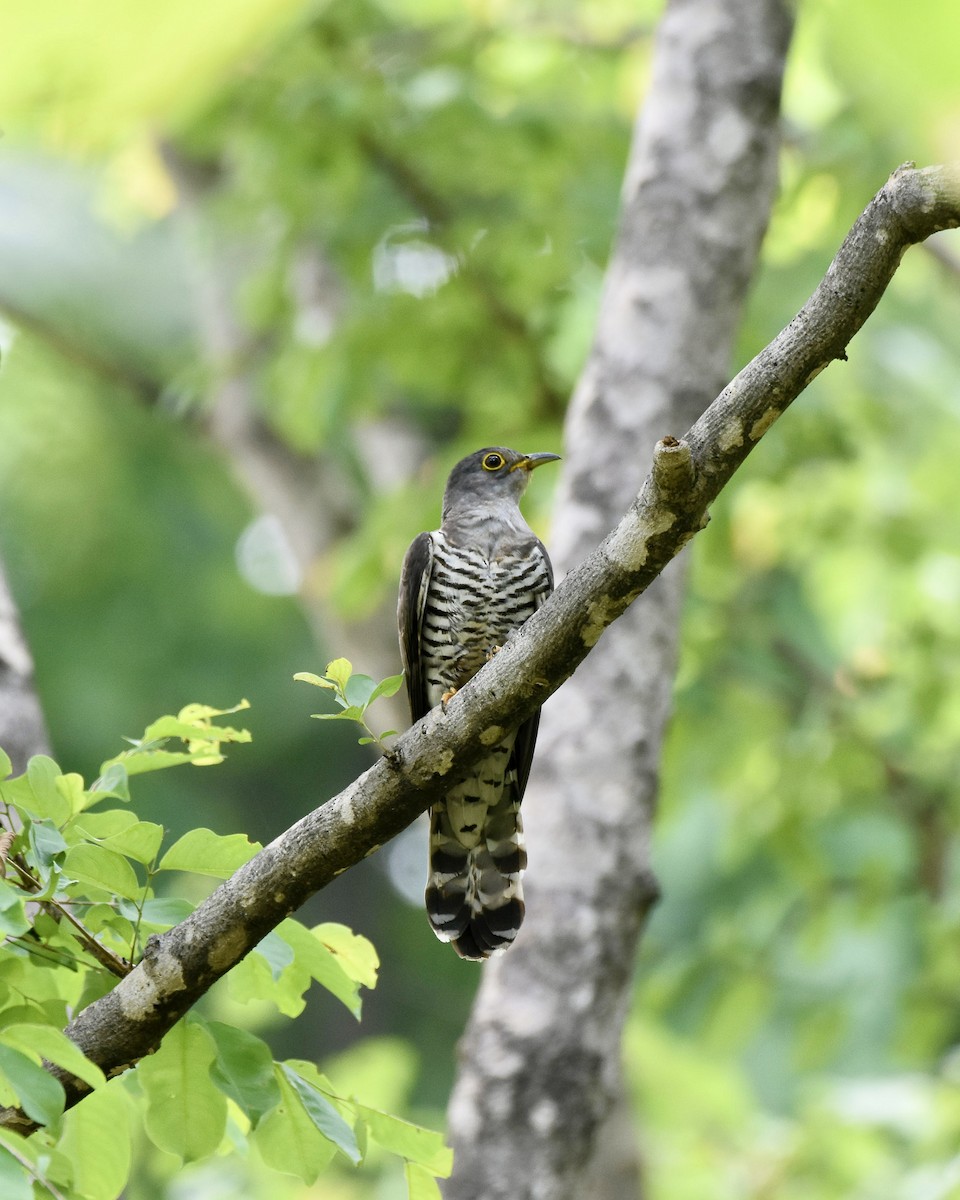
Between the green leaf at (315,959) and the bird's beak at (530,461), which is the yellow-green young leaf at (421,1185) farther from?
the bird's beak at (530,461)

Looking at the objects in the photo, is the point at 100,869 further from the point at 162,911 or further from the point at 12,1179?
the point at 12,1179

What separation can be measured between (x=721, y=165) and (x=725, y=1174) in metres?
4.34

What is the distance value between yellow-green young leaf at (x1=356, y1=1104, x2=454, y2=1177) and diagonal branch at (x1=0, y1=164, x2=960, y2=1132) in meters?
0.36

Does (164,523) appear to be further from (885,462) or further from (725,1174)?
(725,1174)

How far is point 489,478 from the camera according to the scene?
4242mm

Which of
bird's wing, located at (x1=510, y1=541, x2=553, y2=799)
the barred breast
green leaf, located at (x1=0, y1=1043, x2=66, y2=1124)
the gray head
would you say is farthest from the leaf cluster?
the gray head

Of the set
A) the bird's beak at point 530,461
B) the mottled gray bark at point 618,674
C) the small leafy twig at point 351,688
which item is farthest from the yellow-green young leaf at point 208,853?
the bird's beak at point 530,461

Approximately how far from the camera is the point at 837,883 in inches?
230

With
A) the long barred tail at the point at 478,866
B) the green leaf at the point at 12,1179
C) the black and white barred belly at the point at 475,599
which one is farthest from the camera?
the black and white barred belly at the point at 475,599

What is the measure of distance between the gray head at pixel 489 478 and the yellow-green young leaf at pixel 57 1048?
8.86ft

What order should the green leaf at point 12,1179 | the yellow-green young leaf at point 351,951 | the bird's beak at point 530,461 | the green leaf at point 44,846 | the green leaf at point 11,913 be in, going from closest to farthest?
the green leaf at point 12,1179, the green leaf at point 11,913, the green leaf at point 44,846, the yellow-green young leaf at point 351,951, the bird's beak at point 530,461

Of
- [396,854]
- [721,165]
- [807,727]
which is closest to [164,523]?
[396,854]

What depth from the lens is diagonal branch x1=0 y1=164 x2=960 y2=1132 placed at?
1.80 metres

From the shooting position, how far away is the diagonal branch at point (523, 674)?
70.7 inches
